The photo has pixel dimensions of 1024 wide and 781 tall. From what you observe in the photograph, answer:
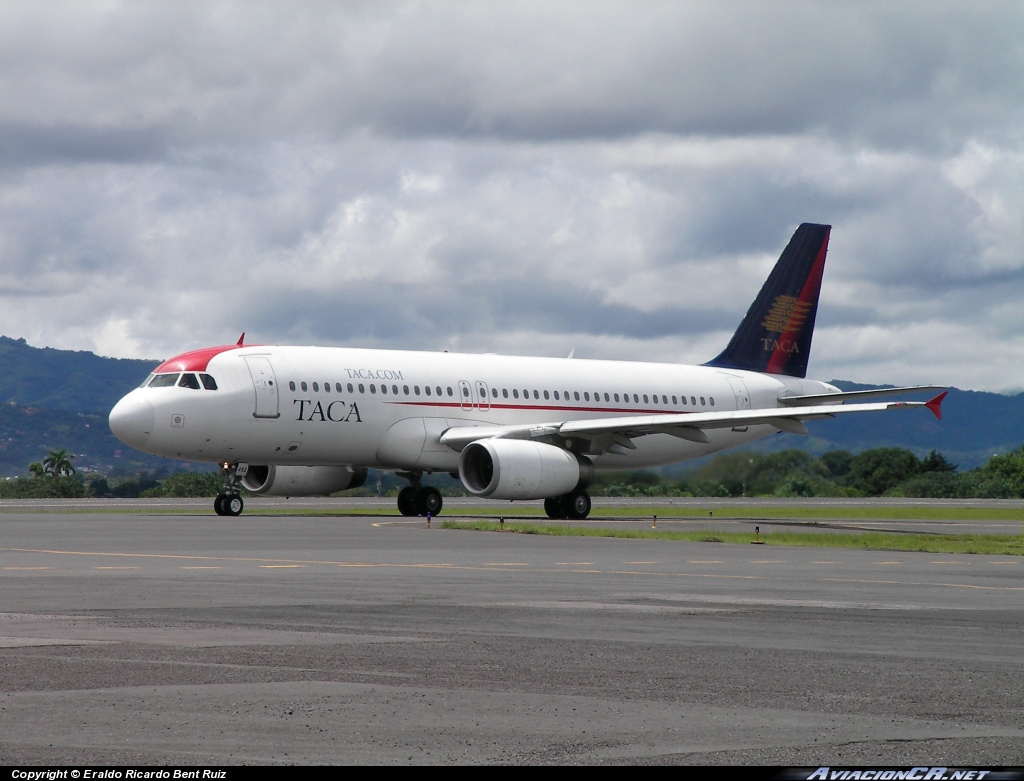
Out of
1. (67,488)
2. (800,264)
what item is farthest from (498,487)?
(67,488)

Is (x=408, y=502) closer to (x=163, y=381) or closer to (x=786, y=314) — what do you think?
(x=163, y=381)

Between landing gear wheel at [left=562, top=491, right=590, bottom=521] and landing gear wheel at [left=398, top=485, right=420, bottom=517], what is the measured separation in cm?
465

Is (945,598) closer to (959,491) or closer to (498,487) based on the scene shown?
(498,487)

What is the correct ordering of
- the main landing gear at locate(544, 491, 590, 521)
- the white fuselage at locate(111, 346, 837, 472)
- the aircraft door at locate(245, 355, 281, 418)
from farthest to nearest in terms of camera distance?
the main landing gear at locate(544, 491, 590, 521)
the aircraft door at locate(245, 355, 281, 418)
the white fuselage at locate(111, 346, 837, 472)

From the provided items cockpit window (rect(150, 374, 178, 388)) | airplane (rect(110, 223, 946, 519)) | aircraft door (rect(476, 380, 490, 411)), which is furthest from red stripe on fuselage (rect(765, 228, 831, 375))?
cockpit window (rect(150, 374, 178, 388))

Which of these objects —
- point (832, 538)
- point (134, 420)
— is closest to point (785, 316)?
point (832, 538)

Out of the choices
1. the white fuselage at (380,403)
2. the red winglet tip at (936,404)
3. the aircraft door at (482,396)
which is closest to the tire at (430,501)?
the white fuselage at (380,403)

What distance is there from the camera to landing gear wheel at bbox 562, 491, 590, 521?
4522 centimetres

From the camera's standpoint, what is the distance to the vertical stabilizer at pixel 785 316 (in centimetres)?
5638

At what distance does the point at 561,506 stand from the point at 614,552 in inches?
698

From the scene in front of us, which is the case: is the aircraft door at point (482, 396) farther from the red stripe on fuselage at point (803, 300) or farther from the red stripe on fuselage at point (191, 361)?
the red stripe on fuselage at point (803, 300)

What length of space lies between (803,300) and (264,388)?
2324 centimetres

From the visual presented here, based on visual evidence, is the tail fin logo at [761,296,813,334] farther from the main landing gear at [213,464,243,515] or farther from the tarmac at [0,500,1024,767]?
the tarmac at [0,500,1024,767]

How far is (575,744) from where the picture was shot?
27.7 feet
